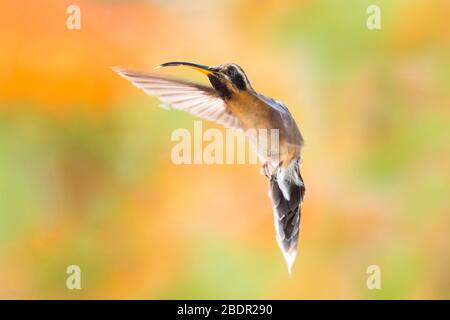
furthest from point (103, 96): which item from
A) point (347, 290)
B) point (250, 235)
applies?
point (347, 290)

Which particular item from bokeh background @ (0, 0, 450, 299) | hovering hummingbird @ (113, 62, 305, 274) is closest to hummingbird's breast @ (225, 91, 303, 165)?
hovering hummingbird @ (113, 62, 305, 274)

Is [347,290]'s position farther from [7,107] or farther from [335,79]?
[7,107]

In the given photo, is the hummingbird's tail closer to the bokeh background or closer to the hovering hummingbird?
the hovering hummingbird

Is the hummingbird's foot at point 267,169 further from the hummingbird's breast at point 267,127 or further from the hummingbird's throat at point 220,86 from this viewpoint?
the hummingbird's throat at point 220,86

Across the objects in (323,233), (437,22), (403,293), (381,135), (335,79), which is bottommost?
(403,293)

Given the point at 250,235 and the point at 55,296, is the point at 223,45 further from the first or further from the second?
the point at 55,296

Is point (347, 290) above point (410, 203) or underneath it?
underneath

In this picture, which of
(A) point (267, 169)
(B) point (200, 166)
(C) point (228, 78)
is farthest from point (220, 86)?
(B) point (200, 166)

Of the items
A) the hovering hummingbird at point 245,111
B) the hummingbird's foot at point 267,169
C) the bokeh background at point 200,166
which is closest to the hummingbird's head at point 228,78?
the hovering hummingbird at point 245,111
